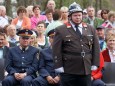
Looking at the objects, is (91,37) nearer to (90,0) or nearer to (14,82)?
(14,82)

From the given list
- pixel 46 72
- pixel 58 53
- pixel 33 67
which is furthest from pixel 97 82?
pixel 58 53

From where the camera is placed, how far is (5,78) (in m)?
8.54

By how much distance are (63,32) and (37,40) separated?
300cm

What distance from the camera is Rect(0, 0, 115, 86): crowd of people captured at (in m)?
7.10

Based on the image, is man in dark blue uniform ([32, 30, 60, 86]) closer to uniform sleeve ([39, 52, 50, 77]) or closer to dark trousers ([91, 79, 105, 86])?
uniform sleeve ([39, 52, 50, 77])

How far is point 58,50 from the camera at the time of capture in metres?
7.10

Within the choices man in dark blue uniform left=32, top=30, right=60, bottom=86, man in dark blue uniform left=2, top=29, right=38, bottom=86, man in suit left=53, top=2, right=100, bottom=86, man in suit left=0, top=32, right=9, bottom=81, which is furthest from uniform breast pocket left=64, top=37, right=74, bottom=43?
man in suit left=0, top=32, right=9, bottom=81

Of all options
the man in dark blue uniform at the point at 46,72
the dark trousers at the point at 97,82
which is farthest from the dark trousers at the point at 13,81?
the dark trousers at the point at 97,82

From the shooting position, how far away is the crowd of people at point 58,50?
23.3 feet

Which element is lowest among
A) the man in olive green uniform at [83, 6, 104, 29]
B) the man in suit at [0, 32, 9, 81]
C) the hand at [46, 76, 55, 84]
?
the hand at [46, 76, 55, 84]

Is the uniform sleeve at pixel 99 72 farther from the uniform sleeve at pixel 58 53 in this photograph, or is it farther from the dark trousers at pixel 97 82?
the uniform sleeve at pixel 58 53

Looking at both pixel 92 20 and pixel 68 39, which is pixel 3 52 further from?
pixel 92 20

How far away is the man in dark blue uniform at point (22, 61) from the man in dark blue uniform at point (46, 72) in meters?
0.14

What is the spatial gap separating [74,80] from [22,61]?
1897 mm
